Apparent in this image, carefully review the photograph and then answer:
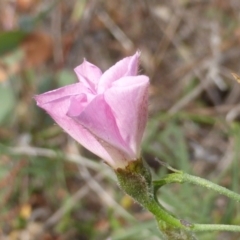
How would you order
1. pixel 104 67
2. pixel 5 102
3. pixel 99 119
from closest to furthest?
pixel 99 119, pixel 5 102, pixel 104 67

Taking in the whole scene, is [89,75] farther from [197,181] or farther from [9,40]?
[9,40]

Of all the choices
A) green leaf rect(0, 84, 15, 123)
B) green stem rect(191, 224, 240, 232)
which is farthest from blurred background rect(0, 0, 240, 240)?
green stem rect(191, 224, 240, 232)

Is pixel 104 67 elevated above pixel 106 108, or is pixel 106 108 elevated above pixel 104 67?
pixel 106 108

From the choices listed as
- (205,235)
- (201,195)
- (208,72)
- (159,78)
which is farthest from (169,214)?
(159,78)

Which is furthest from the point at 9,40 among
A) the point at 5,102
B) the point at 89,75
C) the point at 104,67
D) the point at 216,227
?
the point at 216,227

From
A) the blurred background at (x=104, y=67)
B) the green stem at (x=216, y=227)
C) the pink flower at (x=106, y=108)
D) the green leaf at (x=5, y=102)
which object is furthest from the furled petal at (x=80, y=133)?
the green leaf at (x=5, y=102)

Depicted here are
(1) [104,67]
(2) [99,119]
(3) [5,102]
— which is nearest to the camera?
(2) [99,119]
